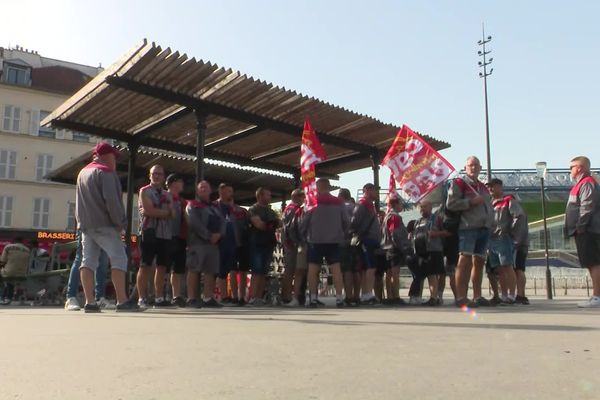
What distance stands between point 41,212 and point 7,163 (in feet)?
13.2

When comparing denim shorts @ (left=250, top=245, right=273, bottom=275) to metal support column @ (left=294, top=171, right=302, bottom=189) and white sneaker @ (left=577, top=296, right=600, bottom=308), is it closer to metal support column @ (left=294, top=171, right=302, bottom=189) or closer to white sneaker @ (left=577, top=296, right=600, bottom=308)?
white sneaker @ (left=577, top=296, right=600, bottom=308)

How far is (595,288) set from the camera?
7395 millimetres

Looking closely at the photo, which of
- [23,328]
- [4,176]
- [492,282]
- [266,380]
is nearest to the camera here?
[266,380]

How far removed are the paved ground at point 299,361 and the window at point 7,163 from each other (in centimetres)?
3877

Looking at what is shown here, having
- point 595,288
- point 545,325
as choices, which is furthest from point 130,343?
point 595,288

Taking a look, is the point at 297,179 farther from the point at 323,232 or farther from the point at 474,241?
the point at 474,241

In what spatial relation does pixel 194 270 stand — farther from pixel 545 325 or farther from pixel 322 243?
pixel 545 325

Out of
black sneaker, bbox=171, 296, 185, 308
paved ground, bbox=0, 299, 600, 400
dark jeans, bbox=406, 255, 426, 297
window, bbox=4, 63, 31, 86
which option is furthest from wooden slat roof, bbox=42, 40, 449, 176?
window, bbox=4, 63, 31, 86

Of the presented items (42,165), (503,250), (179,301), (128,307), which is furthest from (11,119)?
(503,250)

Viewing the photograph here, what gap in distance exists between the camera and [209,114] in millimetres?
9852

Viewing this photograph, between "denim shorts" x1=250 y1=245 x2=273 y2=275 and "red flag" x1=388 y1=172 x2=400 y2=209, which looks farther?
"red flag" x1=388 y1=172 x2=400 y2=209

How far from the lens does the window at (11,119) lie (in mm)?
39156

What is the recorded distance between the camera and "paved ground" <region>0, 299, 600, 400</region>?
239cm

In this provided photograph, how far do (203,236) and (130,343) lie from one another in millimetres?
4334
